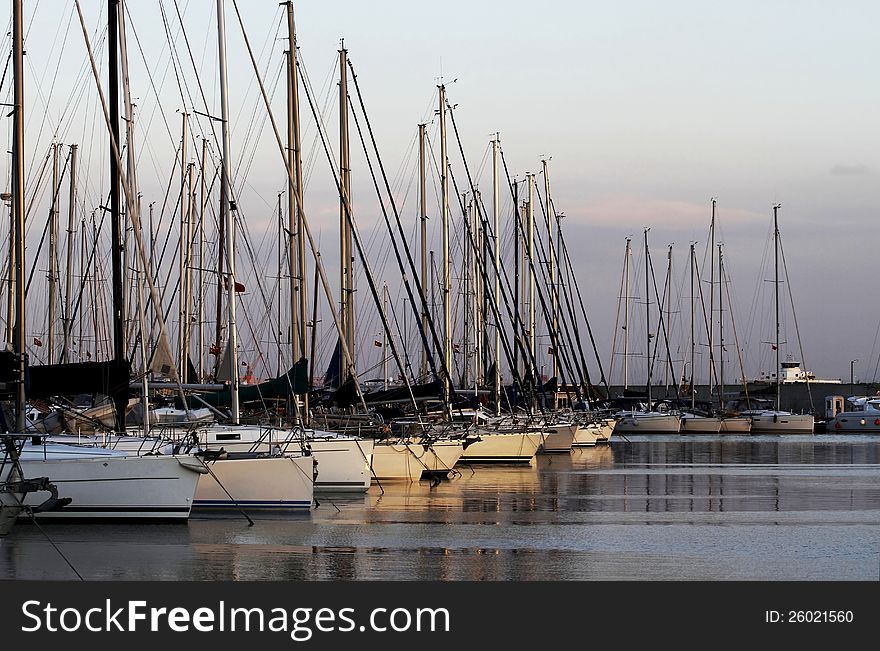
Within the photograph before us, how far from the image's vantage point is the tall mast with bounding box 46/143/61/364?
47.6 meters

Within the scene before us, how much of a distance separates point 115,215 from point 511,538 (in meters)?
11.4

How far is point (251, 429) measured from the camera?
1156 inches

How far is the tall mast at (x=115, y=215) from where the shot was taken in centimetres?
2838

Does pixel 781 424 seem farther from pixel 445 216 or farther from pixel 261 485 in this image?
pixel 261 485

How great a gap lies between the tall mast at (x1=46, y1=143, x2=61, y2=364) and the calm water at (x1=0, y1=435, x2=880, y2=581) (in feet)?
61.3

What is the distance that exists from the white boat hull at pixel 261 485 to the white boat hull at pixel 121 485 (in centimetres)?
253

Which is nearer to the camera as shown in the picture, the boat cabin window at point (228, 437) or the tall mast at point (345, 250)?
the boat cabin window at point (228, 437)

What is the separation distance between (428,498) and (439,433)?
6.62m

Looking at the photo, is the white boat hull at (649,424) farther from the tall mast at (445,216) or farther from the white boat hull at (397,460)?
the white boat hull at (397,460)

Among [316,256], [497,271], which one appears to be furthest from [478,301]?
[316,256]

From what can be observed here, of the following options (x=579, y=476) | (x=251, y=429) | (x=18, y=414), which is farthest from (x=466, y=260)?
(x=18, y=414)

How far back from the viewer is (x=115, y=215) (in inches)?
1152

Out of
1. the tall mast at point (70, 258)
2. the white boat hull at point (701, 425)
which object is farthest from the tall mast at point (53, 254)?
the white boat hull at point (701, 425)
